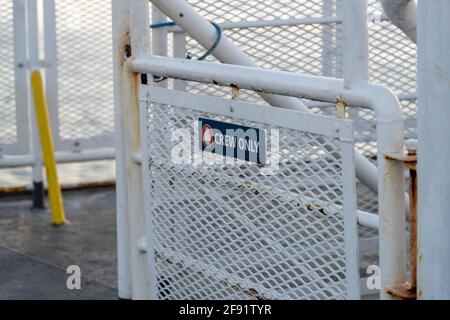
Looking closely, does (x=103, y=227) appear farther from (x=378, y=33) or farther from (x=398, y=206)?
(x=398, y=206)

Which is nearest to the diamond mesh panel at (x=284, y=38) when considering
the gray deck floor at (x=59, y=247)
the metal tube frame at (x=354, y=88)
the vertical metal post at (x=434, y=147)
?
the metal tube frame at (x=354, y=88)

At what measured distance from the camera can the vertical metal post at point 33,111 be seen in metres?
6.77

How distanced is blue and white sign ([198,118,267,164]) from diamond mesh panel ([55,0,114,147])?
10.6 feet

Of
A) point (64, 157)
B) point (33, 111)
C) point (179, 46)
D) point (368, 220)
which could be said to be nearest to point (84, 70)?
point (33, 111)

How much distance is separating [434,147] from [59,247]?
141 inches

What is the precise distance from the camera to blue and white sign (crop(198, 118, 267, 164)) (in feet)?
11.8

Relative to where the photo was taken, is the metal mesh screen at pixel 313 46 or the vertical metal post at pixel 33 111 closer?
the metal mesh screen at pixel 313 46

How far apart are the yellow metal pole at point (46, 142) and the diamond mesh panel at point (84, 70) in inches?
13.5

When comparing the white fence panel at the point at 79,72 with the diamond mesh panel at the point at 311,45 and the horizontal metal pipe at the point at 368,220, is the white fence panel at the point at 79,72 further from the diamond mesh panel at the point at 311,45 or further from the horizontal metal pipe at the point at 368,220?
the horizontal metal pipe at the point at 368,220

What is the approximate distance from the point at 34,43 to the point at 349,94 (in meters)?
3.89

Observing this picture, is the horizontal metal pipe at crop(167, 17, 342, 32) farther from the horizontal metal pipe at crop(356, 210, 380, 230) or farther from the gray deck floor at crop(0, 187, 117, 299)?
the horizontal metal pipe at crop(356, 210, 380, 230)

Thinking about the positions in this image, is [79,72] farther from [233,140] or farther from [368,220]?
[368,220]

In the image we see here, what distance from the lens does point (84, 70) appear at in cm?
705

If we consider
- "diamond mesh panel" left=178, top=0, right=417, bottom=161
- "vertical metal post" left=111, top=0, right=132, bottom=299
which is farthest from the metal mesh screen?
"vertical metal post" left=111, top=0, right=132, bottom=299
